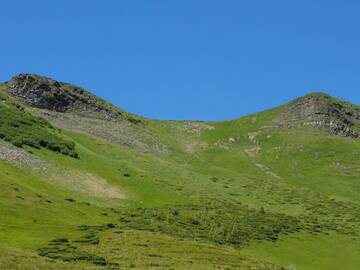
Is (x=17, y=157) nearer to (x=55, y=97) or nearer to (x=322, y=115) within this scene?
(x=55, y=97)

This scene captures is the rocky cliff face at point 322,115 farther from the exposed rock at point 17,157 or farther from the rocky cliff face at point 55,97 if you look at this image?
the exposed rock at point 17,157

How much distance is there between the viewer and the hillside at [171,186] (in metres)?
64.4

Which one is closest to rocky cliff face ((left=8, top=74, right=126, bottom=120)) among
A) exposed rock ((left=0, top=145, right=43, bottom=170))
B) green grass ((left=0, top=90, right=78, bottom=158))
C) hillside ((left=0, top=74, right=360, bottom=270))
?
hillside ((left=0, top=74, right=360, bottom=270))

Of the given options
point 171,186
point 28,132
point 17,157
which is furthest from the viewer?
point 28,132

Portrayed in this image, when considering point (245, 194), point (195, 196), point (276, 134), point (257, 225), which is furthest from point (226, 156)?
point (257, 225)

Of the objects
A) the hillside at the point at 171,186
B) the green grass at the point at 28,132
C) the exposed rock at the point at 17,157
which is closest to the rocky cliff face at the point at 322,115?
the hillside at the point at 171,186

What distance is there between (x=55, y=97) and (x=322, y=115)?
258 ft

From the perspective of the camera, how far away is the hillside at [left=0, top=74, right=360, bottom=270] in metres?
64.4

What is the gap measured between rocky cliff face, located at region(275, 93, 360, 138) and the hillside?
1.56 feet

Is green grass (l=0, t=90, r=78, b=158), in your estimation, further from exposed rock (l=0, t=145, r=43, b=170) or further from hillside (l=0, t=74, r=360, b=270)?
exposed rock (l=0, t=145, r=43, b=170)

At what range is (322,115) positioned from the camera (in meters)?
187

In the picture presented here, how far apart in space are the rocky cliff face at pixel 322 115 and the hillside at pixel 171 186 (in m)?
0.48

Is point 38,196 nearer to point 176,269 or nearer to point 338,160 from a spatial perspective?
point 176,269

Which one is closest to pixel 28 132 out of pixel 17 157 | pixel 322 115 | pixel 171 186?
pixel 17 157
